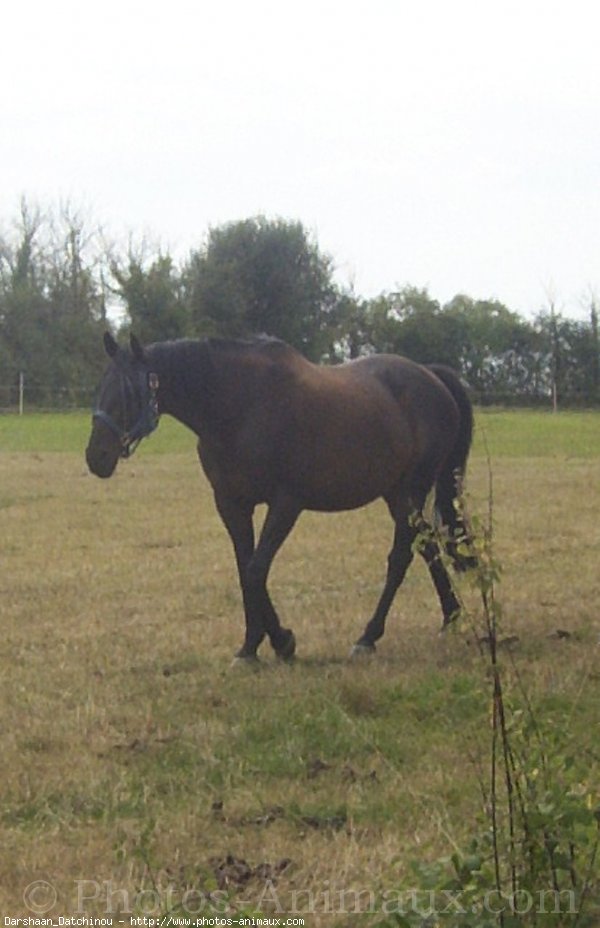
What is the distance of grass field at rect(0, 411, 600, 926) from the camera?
336 cm

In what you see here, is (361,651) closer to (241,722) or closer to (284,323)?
(241,722)

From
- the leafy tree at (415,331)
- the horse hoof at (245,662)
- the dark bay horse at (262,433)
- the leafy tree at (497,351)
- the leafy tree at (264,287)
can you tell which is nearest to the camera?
the horse hoof at (245,662)

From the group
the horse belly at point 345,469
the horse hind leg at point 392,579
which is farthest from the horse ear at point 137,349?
the horse hind leg at point 392,579

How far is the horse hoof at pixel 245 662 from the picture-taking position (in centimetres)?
597

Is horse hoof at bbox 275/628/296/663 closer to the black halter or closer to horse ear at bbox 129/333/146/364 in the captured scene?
the black halter

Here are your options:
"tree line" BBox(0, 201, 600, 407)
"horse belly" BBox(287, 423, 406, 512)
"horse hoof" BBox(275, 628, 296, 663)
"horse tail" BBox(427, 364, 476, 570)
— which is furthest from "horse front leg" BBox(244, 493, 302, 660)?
"tree line" BBox(0, 201, 600, 407)

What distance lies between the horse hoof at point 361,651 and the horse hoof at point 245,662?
0.52m

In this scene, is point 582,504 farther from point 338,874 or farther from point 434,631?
point 338,874

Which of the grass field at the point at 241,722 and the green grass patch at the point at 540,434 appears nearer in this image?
the grass field at the point at 241,722

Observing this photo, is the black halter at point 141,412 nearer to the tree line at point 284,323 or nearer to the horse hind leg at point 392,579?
the horse hind leg at point 392,579

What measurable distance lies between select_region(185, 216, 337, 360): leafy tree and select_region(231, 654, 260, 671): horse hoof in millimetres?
19883

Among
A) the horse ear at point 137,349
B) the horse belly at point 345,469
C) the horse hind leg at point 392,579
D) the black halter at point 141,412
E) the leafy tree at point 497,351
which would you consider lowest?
the horse hind leg at point 392,579

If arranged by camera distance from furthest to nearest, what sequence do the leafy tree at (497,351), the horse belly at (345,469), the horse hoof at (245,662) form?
the leafy tree at (497,351)
the horse belly at (345,469)
the horse hoof at (245,662)

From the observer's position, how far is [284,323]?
1093 inches
